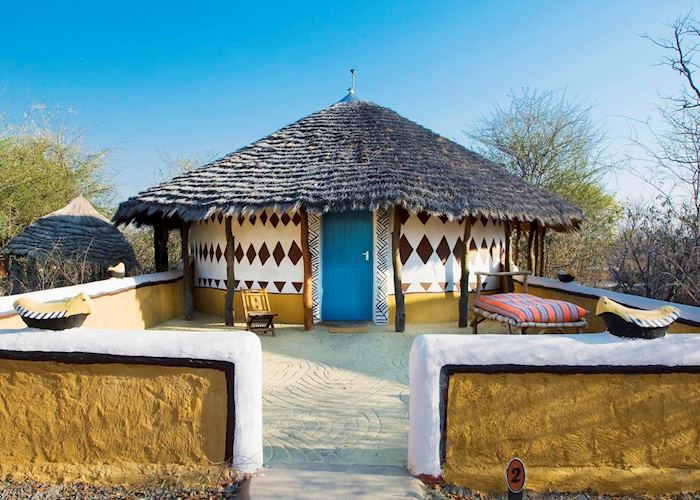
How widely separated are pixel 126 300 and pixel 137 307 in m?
0.35

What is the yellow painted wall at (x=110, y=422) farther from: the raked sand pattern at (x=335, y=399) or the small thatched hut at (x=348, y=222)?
the small thatched hut at (x=348, y=222)

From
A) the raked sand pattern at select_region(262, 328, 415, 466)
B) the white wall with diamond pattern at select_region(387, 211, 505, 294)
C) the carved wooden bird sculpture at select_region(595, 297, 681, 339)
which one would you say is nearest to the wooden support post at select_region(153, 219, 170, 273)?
the raked sand pattern at select_region(262, 328, 415, 466)

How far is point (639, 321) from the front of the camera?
249cm

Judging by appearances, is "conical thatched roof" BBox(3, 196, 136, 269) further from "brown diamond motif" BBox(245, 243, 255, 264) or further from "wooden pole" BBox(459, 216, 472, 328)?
"wooden pole" BBox(459, 216, 472, 328)

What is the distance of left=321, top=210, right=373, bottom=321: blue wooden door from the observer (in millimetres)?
7422

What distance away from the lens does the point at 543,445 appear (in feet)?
8.22

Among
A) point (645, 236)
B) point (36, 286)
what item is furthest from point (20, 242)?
point (645, 236)

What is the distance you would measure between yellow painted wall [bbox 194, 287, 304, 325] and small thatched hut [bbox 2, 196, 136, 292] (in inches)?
101

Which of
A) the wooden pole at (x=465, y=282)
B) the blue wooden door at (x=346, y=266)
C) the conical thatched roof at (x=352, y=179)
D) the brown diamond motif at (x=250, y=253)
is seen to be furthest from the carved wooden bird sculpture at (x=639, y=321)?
the brown diamond motif at (x=250, y=253)

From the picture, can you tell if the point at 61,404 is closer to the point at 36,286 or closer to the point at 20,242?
the point at 36,286

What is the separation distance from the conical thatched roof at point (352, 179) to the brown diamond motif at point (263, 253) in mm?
1057

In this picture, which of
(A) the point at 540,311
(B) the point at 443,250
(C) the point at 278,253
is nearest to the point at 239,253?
(C) the point at 278,253

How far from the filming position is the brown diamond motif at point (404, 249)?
7.47 meters

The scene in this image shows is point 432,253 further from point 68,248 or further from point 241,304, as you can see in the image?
point 68,248
